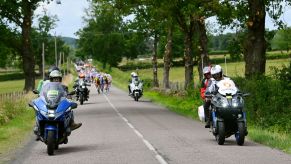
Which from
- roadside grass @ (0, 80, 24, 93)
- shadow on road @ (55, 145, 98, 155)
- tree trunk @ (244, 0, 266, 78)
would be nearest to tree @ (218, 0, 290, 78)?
tree trunk @ (244, 0, 266, 78)

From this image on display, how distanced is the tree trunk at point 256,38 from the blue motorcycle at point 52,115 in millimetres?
11312

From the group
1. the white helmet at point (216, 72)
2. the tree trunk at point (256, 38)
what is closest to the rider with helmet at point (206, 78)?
the white helmet at point (216, 72)

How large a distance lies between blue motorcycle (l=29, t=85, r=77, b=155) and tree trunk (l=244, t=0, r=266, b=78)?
11312 millimetres

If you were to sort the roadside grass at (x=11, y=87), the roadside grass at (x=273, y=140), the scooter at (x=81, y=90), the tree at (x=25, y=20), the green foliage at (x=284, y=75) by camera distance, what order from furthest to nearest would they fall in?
the roadside grass at (x=11, y=87) → the tree at (x=25, y=20) → the scooter at (x=81, y=90) → the green foliage at (x=284, y=75) → the roadside grass at (x=273, y=140)

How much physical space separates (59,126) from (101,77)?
45.5 metres

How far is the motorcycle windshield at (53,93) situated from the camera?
13391 millimetres

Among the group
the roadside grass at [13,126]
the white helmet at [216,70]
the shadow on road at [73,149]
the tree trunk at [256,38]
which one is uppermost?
the tree trunk at [256,38]

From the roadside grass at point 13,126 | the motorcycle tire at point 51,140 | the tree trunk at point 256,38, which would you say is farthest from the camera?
the tree trunk at point 256,38

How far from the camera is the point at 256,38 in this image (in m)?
24.5

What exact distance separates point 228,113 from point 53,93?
3.94 meters

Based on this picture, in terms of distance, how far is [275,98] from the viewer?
18.8 metres

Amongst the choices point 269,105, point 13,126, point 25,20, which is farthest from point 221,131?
point 25,20

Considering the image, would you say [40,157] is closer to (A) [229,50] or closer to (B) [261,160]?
(B) [261,160]

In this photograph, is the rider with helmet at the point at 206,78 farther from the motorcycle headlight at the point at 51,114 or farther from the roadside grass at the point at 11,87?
the roadside grass at the point at 11,87
